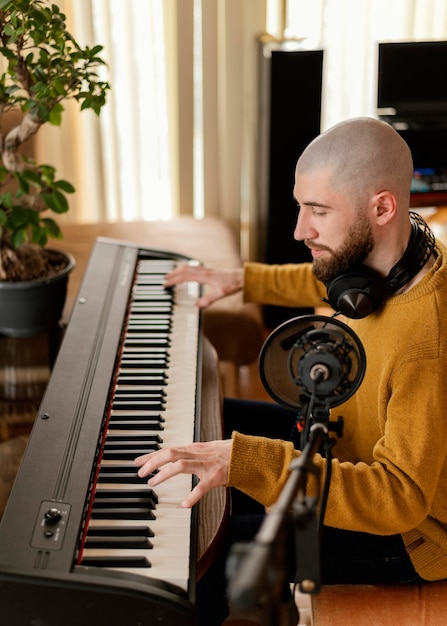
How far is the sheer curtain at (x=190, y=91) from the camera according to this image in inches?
133

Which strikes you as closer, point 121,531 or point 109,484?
point 121,531

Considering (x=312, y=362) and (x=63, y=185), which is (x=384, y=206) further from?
(x=63, y=185)

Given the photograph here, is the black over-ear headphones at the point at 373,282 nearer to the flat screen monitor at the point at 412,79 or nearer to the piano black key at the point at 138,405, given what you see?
the piano black key at the point at 138,405

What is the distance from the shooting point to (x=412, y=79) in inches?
128

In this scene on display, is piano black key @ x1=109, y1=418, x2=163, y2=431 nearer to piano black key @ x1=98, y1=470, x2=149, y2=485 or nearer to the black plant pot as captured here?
piano black key @ x1=98, y1=470, x2=149, y2=485

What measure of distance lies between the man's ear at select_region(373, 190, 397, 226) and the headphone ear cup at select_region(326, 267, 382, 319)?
101 mm

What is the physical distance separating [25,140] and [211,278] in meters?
0.60

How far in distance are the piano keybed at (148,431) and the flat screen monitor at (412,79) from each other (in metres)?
1.43

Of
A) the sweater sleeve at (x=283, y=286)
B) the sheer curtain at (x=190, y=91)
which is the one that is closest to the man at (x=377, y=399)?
the sweater sleeve at (x=283, y=286)

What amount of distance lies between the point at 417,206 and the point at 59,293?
1480 mm

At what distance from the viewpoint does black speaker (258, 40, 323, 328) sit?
10.0ft

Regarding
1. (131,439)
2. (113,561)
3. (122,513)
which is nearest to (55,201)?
(131,439)

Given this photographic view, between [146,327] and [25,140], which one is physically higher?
[25,140]

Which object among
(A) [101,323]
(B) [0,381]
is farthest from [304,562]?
(B) [0,381]
